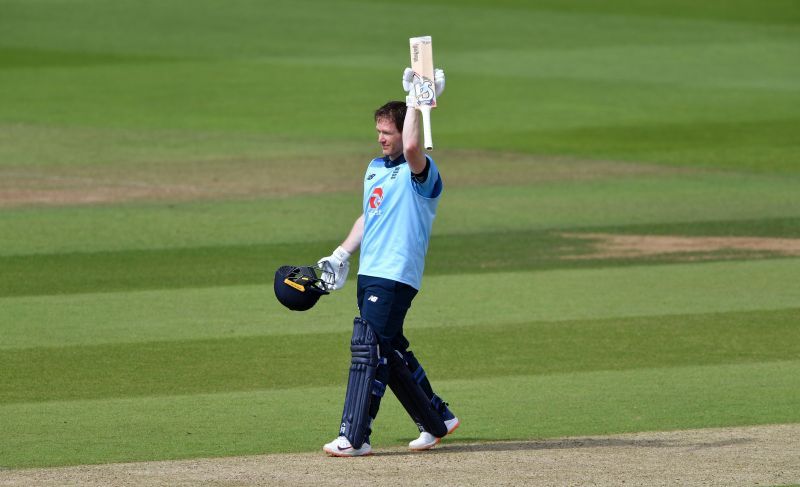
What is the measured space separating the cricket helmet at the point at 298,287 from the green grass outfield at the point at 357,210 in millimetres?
863

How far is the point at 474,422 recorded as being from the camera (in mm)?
10109

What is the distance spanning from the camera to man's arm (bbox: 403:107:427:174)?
8.73 meters

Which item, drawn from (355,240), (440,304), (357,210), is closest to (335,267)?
(355,240)

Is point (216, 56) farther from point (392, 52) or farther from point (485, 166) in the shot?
point (485, 166)

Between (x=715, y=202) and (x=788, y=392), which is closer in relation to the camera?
(x=788, y=392)

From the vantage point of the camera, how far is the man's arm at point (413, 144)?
8734 millimetres

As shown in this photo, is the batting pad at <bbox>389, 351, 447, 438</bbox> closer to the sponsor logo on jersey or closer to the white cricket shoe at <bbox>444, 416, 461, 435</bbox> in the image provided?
the white cricket shoe at <bbox>444, 416, 461, 435</bbox>

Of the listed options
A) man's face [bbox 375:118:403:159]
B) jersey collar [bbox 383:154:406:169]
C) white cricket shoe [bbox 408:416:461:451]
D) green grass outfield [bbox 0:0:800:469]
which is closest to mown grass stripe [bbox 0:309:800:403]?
green grass outfield [bbox 0:0:800:469]

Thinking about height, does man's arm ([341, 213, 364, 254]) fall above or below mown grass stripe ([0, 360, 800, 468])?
above

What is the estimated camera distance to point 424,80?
9.02 m

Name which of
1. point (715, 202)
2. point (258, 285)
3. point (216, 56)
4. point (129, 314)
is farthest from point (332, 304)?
point (216, 56)

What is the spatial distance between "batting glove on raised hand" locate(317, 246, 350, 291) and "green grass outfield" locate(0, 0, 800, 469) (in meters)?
0.98

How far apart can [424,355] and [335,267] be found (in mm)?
2831

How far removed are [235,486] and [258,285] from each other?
21.8ft
